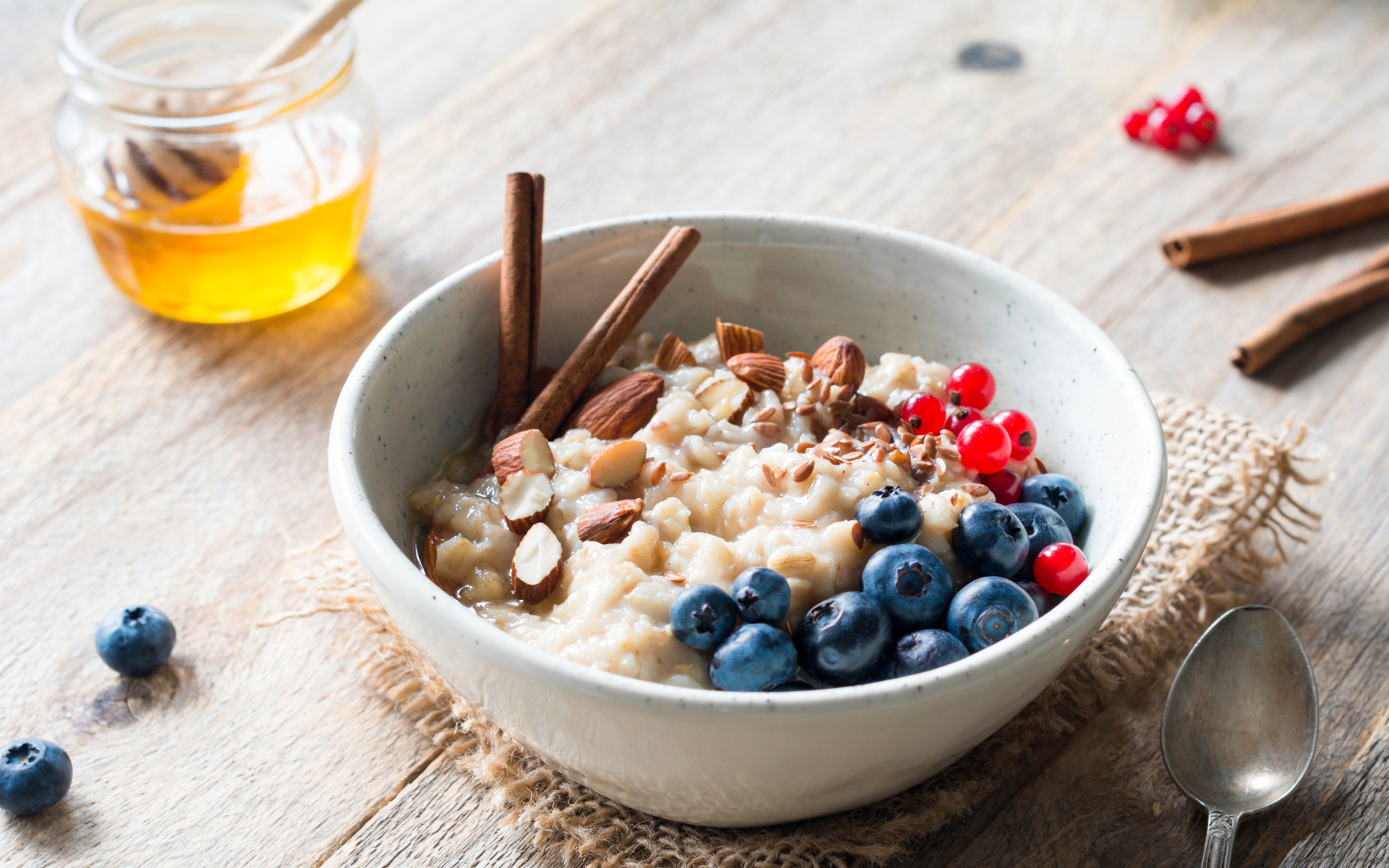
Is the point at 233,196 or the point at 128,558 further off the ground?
the point at 233,196

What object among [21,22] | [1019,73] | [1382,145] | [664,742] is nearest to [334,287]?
[21,22]

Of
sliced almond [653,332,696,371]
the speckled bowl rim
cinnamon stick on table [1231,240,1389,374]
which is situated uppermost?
the speckled bowl rim

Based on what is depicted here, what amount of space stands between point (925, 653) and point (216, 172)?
58.3 inches

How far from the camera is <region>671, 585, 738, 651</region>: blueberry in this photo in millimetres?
1214

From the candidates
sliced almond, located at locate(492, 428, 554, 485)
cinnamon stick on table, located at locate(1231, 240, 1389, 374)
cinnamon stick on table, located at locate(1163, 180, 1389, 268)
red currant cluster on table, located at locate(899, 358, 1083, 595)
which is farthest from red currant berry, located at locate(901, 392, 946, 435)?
cinnamon stick on table, located at locate(1163, 180, 1389, 268)

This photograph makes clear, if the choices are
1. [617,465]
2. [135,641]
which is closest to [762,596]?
[617,465]

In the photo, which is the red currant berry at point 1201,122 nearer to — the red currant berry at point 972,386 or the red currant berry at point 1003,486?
the red currant berry at point 972,386

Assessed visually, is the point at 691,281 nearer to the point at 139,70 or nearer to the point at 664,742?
the point at 664,742

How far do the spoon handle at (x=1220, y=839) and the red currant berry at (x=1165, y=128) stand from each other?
1620 mm

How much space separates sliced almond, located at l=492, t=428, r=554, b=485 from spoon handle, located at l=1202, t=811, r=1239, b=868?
847 mm

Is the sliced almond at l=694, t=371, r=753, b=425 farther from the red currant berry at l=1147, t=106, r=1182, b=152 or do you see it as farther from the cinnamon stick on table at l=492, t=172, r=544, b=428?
the red currant berry at l=1147, t=106, r=1182, b=152

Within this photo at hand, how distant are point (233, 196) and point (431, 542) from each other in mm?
966

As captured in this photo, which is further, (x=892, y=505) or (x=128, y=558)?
(x=128, y=558)

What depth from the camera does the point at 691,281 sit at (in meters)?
1.75
